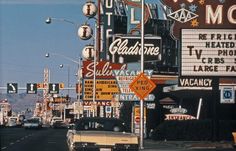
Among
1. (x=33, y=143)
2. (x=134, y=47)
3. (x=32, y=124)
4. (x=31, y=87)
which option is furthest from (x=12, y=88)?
(x=33, y=143)

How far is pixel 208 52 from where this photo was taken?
32781 mm

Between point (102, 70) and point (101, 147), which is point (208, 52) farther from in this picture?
point (102, 70)

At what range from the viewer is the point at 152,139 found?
149 feet

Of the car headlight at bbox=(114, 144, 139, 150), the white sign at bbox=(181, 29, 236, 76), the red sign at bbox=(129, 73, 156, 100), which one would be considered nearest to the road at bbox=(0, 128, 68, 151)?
the red sign at bbox=(129, 73, 156, 100)

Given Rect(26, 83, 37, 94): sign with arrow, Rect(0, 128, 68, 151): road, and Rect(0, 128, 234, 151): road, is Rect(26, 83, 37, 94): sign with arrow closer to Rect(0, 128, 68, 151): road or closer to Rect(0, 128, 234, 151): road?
Rect(0, 128, 68, 151): road

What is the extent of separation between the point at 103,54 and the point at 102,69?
102 feet

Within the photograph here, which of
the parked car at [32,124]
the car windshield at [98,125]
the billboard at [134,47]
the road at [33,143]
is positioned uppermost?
the billboard at [134,47]

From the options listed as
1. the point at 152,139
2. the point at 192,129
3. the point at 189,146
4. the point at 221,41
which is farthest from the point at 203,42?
the point at 152,139

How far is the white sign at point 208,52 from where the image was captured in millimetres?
32344

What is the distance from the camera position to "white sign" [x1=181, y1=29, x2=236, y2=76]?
106 ft

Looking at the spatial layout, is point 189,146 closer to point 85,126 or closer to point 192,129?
point 192,129

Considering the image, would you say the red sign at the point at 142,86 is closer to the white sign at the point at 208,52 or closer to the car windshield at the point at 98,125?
the white sign at the point at 208,52

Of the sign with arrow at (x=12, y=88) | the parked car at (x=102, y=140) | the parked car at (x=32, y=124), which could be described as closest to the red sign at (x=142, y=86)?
the parked car at (x=102, y=140)

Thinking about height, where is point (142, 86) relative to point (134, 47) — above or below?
below
